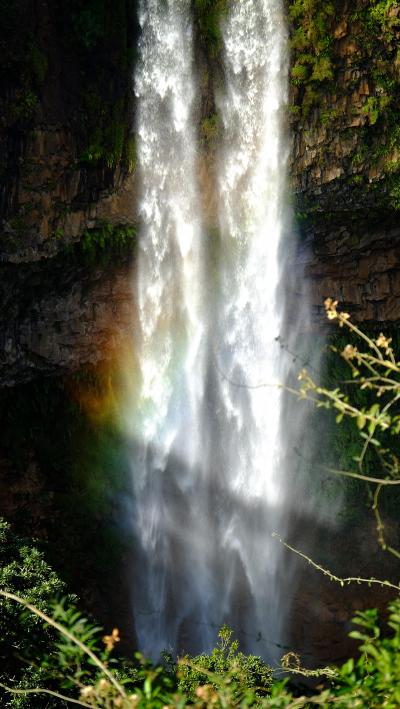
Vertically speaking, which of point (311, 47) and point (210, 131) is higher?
point (311, 47)

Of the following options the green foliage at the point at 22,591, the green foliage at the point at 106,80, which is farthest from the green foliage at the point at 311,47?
the green foliage at the point at 22,591

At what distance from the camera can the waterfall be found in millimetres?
12984

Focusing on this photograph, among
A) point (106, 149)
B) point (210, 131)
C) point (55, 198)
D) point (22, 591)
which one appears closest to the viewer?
point (22, 591)

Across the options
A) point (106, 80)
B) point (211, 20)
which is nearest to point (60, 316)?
point (106, 80)

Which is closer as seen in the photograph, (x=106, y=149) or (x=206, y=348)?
(x=106, y=149)

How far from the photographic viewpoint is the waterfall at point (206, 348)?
13.0 m

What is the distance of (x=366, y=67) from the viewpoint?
39.6 ft

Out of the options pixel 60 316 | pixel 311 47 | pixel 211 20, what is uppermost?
pixel 211 20

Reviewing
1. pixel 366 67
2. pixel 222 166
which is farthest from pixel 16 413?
pixel 366 67

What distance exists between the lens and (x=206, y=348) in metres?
Answer: 14.6

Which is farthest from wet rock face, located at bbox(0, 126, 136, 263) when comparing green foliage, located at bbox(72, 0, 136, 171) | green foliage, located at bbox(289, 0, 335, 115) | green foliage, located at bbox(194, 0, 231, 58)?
green foliage, located at bbox(289, 0, 335, 115)

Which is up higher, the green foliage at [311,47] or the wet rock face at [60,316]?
the green foliage at [311,47]

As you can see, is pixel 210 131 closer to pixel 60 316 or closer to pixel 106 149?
pixel 106 149

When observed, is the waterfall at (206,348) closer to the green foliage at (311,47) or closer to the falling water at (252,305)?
the falling water at (252,305)
